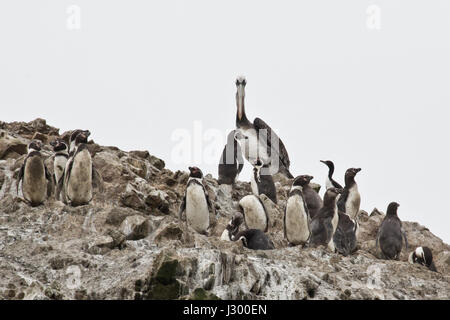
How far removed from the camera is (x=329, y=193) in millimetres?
16453

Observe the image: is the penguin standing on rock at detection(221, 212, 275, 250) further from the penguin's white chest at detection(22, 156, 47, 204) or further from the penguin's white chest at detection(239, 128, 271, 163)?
the penguin's white chest at detection(239, 128, 271, 163)

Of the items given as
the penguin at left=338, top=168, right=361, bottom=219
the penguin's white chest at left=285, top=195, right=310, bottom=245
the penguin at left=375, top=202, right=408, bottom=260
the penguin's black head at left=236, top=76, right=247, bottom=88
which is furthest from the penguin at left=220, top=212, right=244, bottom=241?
the penguin's black head at left=236, top=76, right=247, bottom=88

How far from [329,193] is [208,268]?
533 cm

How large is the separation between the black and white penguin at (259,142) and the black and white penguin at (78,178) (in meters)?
7.83

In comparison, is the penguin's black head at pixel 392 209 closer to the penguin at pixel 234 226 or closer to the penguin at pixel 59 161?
the penguin at pixel 234 226

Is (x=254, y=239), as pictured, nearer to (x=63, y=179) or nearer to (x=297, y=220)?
(x=297, y=220)

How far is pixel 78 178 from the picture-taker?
594 inches

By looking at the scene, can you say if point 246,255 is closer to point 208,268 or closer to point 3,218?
point 208,268

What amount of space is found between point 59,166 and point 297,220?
5.31 meters

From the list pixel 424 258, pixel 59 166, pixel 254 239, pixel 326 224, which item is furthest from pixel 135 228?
pixel 424 258

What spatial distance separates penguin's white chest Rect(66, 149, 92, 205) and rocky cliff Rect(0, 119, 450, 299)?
36cm
